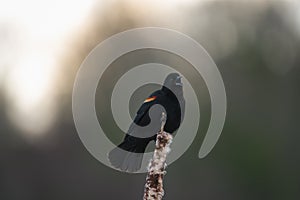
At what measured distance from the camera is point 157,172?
2361 mm

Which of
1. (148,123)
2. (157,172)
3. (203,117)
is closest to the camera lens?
(157,172)

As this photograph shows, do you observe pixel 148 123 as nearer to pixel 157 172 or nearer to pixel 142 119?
pixel 142 119

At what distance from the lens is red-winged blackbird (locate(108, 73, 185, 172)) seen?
2.76m

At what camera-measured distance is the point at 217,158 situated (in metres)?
20.4

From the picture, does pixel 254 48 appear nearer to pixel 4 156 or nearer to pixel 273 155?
pixel 273 155

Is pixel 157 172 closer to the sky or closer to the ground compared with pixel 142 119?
closer to the ground

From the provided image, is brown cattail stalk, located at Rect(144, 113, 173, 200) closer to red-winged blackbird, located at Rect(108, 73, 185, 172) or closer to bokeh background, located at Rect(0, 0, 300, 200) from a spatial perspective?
red-winged blackbird, located at Rect(108, 73, 185, 172)

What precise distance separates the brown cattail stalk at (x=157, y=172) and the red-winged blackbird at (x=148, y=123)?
6.1 inches

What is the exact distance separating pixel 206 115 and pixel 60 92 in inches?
313

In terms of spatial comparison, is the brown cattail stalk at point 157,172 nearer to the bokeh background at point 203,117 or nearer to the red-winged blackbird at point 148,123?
the red-winged blackbird at point 148,123

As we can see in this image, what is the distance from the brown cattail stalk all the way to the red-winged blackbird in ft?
0.51

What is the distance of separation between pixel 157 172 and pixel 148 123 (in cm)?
71

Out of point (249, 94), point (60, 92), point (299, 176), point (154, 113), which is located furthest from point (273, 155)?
point (154, 113)

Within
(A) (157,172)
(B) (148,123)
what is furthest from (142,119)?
(A) (157,172)
